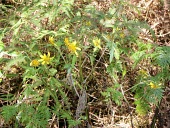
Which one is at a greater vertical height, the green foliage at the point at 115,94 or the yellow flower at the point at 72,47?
the yellow flower at the point at 72,47

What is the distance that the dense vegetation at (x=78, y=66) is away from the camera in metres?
1.50

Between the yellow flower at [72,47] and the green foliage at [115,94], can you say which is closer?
the yellow flower at [72,47]

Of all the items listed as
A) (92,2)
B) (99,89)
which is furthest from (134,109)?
(92,2)

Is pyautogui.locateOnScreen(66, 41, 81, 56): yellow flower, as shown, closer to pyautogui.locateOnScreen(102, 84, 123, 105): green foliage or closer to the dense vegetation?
the dense vegetation

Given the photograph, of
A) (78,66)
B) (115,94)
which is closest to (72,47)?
(115,94)

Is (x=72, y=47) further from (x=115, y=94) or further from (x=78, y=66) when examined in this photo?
(x=78, y=66)

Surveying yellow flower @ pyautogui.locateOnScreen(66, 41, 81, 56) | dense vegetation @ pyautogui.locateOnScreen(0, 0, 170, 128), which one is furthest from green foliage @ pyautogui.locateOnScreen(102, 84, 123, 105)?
yellow flower @ pyautogui.locateOnScreen(66, 41, 81, 56)

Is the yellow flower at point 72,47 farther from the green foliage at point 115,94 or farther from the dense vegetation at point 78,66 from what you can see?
the green foliage at point 115,94

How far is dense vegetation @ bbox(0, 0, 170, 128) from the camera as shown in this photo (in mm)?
1501

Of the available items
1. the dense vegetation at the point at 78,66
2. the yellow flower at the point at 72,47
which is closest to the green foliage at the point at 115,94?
the dense vegetation at the point at 78,66

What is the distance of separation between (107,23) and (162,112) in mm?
843

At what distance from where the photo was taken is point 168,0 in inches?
98.0

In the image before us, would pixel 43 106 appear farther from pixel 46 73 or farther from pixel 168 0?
pixel 168 0

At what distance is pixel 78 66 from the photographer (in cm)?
192
